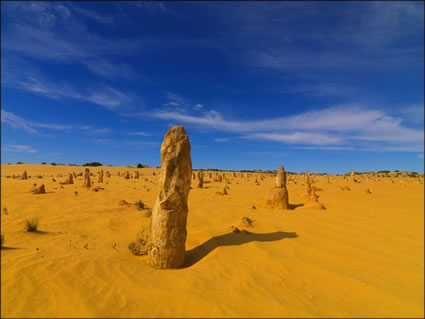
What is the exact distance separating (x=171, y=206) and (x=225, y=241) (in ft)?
6.11

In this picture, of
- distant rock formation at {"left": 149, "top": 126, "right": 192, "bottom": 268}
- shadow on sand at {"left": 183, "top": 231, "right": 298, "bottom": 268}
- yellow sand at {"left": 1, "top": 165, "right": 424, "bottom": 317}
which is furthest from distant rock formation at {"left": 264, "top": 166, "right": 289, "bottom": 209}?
distant rock formation at {"left": 149, "top": 126, "right": 192, "bottom": 268}

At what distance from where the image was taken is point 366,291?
411cm

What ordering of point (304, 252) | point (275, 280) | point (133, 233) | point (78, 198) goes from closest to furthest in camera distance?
point (275, 280), point (304, 252), point (133, 233), point (78, 198)

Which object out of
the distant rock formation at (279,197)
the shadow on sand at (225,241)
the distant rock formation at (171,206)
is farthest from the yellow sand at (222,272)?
the distant rock formation at (279,197)

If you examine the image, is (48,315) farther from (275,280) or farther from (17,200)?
(17,200)

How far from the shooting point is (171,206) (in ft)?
16.8

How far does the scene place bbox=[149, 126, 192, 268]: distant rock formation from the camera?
4895 mm

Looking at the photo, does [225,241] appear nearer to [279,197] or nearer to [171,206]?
[171,206]

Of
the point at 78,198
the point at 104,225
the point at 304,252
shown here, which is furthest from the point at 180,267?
the point at 78,198

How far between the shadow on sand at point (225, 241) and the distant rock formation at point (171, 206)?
488 millimetres

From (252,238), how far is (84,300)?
161 inches

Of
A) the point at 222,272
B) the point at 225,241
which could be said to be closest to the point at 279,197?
the point at 225,241

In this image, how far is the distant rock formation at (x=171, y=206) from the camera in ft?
16.1

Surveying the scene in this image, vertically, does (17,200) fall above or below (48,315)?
above
